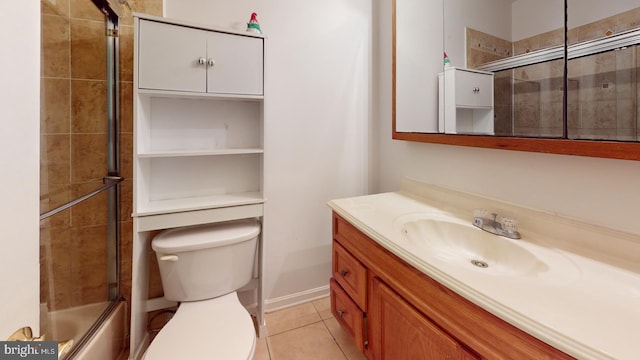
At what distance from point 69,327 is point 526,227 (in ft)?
7.00

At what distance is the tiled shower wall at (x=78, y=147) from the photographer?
1190 mm

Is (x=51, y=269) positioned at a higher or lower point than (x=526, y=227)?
lower

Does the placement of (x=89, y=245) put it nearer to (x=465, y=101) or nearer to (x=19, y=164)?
(x=19, y=164)

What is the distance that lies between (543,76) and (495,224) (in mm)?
591

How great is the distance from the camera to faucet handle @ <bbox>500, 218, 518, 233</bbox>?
1.03 metres

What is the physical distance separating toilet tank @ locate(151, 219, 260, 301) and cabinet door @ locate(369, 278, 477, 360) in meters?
0.72

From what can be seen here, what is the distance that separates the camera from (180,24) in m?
1.26

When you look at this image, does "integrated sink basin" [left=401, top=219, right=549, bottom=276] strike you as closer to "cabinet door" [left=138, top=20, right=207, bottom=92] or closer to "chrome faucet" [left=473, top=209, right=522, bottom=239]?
"chrome faucet" [left=473, top=209, right=522, bottom=239]

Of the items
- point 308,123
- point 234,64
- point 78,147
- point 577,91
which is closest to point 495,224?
point 577,91

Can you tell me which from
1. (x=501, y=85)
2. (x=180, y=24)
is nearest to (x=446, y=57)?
(x=501, y=85)

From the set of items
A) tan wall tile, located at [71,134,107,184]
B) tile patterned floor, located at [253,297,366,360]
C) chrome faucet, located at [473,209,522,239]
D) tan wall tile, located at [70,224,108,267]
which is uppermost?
tan wall tile, located at [71,134,107,184]

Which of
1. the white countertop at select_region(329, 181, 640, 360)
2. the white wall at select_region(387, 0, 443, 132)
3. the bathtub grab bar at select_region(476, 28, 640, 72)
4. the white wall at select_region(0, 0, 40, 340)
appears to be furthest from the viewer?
the white wall at select_region(387, 0, 443, 132)

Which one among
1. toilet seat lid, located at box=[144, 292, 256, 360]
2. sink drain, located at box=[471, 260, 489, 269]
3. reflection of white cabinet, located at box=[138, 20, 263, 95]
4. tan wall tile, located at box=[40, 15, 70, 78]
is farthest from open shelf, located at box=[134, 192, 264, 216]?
sink drain, located at box=[471, 260, 489, 269]

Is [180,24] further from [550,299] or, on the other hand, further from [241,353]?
[550,299]
